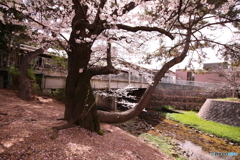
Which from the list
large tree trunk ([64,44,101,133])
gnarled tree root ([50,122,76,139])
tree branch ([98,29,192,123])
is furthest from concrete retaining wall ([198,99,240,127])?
gnarled tree root ([50,122,76,139])

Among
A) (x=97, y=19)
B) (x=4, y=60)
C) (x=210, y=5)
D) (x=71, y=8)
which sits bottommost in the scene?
(x=4, y=60)

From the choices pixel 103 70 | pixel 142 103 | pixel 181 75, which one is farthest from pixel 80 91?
pixel 181 75

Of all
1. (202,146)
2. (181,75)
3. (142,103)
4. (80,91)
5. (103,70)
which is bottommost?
(202,146)

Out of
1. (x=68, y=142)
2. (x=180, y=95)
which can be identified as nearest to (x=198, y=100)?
(x=180, y=95)

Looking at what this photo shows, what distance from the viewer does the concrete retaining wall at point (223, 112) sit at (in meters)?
12.8

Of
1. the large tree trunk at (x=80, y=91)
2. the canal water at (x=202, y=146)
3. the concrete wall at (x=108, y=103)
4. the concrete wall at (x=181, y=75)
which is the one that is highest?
the concrete wall at (x=181, y=75)

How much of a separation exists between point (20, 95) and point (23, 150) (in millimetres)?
7586

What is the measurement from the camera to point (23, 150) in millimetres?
2807

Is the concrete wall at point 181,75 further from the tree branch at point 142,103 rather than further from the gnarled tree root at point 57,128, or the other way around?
the gnarled tree root at point 57,128

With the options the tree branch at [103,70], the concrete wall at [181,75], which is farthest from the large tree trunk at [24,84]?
the concrete wall at [181,75]

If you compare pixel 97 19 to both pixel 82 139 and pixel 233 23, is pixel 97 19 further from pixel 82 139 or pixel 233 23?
pixel 233 23

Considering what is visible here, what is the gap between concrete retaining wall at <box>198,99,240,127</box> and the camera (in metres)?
12.8

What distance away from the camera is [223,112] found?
13.8 metres

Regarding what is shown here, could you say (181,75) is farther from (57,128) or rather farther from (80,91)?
(57,128)
